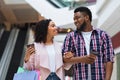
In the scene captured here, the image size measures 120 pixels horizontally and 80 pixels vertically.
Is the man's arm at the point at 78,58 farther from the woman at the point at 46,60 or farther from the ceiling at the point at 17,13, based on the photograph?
the ceiling at the point at 17,13

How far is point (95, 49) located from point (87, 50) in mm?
68

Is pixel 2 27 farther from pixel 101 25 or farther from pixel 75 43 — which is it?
pixel 75 43

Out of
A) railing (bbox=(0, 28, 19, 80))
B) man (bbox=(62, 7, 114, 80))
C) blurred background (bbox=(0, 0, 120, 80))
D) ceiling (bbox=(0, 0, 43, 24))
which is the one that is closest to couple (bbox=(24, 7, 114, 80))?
man (bbox=(62, 7, 114, 80))

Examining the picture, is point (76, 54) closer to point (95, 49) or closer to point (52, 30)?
point (95, 49)

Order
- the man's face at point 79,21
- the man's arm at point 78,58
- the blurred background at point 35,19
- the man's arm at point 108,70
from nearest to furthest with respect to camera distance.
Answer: the man's arm at point 78,58
the man's arm at point 108,70
the man's face at point 79,21
the blurred background at point 35,19

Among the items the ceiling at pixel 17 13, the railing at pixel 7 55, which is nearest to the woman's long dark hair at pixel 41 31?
the railing at pixel 7 55

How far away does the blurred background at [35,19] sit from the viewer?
16.3 ft

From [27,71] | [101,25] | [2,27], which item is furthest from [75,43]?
[2,27]

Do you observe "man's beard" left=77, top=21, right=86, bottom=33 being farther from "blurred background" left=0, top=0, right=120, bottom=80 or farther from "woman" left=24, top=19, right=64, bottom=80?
"blurred background" left=0, top=0, right=120, bottom=80

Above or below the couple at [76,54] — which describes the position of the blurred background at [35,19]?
above

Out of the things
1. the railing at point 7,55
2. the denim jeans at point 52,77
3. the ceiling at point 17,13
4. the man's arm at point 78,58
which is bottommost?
the denim jeans at point 52,77

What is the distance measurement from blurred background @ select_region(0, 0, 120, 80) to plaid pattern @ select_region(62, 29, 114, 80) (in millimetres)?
623

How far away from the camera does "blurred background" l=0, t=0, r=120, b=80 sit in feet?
16.3

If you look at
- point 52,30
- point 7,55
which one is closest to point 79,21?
point 52,30
